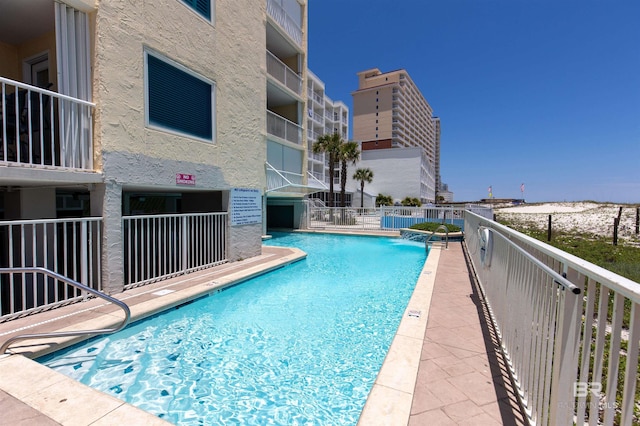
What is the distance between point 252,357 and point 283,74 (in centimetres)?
1707

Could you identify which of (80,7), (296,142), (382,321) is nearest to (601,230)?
(296,142)

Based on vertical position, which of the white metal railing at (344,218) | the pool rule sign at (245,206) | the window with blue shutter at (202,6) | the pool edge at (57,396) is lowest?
the pool edge at (57,396)

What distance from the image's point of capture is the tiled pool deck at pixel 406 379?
8.95 feet

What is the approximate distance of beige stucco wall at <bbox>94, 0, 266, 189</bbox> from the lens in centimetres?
620

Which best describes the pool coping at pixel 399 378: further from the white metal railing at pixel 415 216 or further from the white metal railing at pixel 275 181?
the white metal railing at pixel 415 216

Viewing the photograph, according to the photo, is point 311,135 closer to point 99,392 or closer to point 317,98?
point 317,98

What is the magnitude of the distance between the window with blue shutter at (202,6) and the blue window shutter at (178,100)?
1.82 m

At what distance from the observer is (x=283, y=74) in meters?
18.3

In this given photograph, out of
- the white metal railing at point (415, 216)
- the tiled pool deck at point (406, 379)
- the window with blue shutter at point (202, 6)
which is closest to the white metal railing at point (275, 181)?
the window with blue shutter at point (202, 6)

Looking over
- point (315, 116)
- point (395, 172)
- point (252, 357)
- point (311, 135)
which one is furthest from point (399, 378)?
point (395, 172)

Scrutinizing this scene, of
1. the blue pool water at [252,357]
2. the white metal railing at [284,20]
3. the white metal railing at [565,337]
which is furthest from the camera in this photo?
the white metal railing at [284,20]

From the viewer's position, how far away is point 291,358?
4.54m

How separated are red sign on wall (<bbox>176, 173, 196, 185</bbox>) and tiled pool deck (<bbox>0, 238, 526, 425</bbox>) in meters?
3.08

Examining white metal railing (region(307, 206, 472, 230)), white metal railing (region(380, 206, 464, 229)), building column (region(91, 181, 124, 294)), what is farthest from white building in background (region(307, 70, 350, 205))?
building column (region(91, 181, 124, 294))
